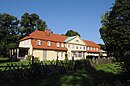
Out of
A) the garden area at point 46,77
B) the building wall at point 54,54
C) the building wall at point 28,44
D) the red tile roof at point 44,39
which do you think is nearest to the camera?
the garden area at point 46,77

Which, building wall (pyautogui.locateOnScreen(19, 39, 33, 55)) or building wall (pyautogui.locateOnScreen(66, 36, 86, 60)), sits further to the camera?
building wall (pyautogui.locateOnScreen(66, 36, 86, 60))

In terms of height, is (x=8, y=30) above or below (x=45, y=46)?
above

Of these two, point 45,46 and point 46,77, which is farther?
point 45,46

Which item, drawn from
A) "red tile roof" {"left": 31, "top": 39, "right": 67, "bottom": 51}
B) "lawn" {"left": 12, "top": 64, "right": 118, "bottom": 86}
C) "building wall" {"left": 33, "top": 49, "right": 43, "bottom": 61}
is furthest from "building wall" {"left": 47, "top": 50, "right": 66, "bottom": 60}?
"lawn" {"left": 12, "top": 64, "right": 118, "bottom": 86}

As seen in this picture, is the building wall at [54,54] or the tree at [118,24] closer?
the tree at [118,24]

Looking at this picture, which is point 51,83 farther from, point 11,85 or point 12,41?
point 12,41

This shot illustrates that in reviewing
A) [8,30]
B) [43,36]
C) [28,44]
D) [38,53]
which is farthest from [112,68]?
[8,30]

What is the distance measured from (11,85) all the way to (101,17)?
4785 cm

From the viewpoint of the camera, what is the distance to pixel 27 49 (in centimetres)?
5350

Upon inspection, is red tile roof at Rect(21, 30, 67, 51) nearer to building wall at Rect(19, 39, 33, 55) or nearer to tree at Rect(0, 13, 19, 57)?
building wall at Rect(19, 39, 33, 55)

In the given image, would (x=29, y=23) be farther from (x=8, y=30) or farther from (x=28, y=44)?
(x=28, y=44)

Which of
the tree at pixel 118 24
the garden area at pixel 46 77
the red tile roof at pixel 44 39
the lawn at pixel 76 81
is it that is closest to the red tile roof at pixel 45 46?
the red tile roof at pixel 44 39

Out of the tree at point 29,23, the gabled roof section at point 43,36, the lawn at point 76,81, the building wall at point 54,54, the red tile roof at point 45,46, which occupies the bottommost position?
the lawn at point 76,81

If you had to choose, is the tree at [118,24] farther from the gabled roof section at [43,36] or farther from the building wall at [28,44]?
the building wall at [28,44]
